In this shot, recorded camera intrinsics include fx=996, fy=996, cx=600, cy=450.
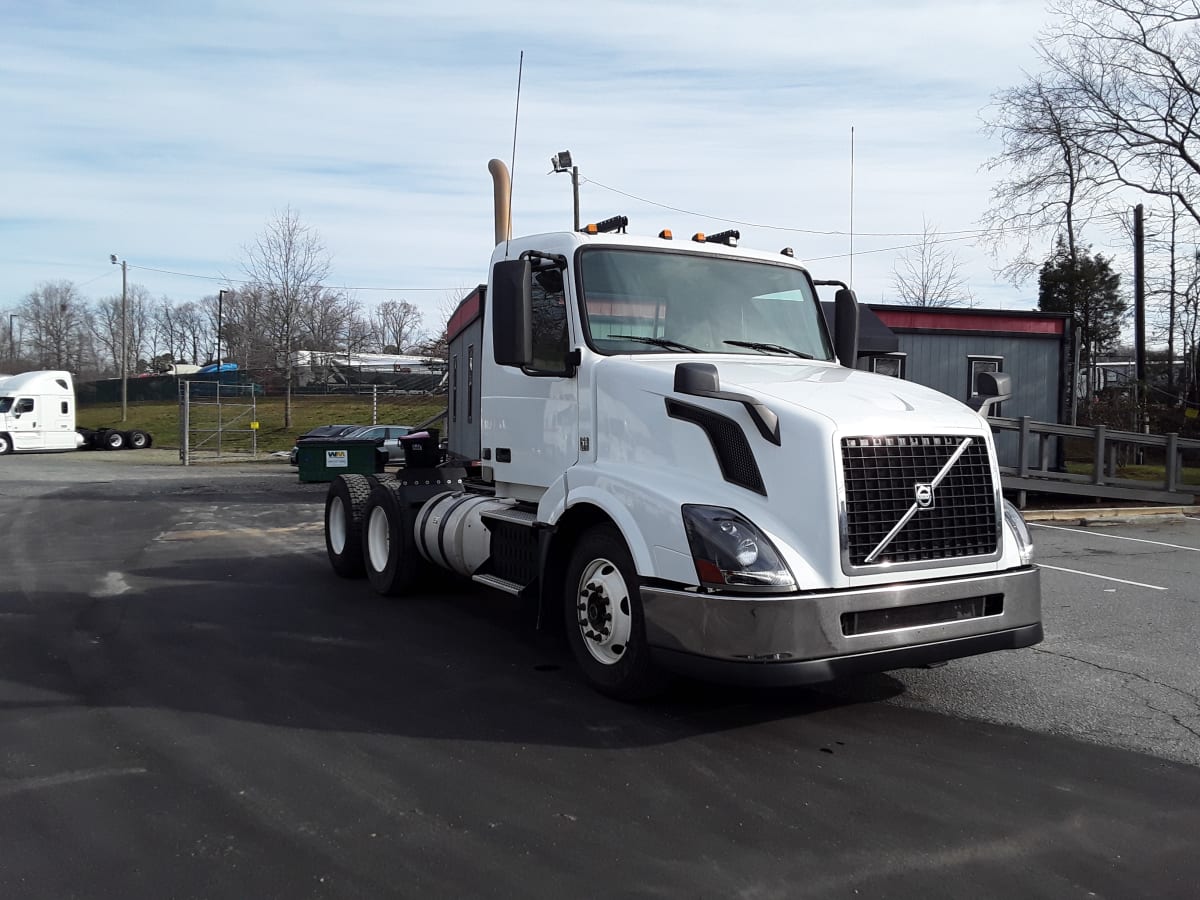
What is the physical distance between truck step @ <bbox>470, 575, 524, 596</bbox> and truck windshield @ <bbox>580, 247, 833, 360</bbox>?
1.59m

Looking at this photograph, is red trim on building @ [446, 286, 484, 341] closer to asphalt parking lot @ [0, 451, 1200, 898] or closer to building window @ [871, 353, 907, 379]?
asphalt parking lot @ [0, 451, 1200, 898]

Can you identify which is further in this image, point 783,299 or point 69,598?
point 69,598

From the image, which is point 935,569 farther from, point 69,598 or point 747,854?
point 69,598

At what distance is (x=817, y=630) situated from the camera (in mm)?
4578

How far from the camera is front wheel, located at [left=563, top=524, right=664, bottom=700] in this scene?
204 inches

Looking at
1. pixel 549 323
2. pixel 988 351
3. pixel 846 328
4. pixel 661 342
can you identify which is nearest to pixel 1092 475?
pixel 988 351

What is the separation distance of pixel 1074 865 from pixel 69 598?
26.4 feet

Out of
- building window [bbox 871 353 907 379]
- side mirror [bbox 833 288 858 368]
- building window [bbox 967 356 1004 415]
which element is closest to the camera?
side mirror [bbox 833 288 858 368]

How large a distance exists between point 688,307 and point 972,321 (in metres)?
15.0

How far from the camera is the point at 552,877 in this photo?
350 centimetres

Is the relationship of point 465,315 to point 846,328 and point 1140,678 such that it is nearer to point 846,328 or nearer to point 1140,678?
point 846,328

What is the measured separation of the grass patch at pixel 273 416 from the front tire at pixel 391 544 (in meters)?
30.7

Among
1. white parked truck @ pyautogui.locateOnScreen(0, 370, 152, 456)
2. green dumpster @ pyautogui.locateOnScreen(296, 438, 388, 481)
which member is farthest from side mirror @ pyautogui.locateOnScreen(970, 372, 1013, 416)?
white parked truck @ pyautogui.locateOnScreen(0, 370, 152, 456)

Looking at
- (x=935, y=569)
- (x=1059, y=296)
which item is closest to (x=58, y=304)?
(x=1059, y=296)
